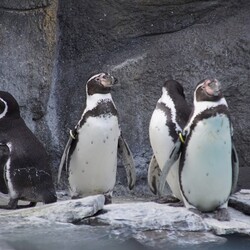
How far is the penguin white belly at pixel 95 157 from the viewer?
5.34 meters

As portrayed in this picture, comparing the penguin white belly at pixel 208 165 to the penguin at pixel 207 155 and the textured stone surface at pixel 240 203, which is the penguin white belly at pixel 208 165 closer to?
the penguin at pixel 207 155

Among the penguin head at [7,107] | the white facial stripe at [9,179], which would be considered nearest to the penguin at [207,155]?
the white facial stripe at [9,179]

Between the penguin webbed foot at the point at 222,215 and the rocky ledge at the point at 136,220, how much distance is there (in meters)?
0.07

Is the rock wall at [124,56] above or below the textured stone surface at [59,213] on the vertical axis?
above

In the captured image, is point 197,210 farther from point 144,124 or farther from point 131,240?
point 144,124

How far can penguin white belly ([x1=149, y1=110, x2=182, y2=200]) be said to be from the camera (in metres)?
5.10

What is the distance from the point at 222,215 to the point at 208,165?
0.28 m

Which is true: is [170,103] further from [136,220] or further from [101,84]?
[136,220]

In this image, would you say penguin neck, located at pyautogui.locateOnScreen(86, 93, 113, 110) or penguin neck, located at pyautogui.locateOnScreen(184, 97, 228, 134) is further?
penguin neck, located at pyautogui.locateOnScreen(86, 93, 113, 110)

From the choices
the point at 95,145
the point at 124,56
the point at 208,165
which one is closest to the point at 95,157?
the point at 95,145

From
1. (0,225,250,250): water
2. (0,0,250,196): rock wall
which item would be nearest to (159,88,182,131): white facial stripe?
(0,225,250,250): water

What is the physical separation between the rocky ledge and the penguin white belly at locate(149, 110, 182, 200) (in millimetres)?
420

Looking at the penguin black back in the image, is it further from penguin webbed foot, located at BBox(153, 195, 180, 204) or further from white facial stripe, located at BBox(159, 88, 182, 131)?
penguin webbed foot, located at BBox(153, 195, 180, 204)

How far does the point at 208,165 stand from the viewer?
15.9 feet
